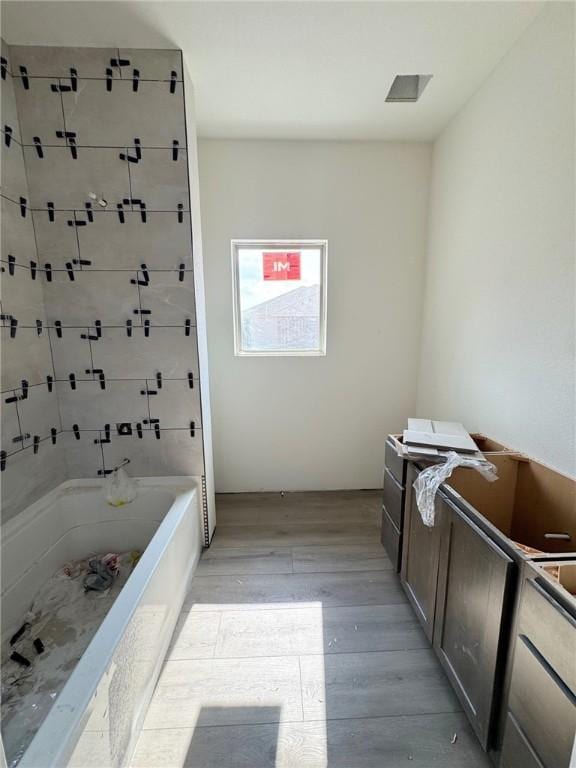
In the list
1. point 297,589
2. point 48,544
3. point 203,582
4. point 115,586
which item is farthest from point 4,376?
point 297,589

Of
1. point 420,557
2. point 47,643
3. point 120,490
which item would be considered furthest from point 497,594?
point 120,490

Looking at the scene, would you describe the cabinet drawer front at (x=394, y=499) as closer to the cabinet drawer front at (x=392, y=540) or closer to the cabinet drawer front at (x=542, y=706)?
the cabinet drawer front at (x=392, y=540)

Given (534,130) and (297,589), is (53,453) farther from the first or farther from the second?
(534,130)

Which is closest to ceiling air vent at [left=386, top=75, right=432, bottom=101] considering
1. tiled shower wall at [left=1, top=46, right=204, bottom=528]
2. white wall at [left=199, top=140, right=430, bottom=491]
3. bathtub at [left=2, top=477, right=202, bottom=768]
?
white wall at [left=199, top=140, right=430, bottom=491]

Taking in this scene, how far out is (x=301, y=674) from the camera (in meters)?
1.41

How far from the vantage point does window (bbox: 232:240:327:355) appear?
8.42 ft

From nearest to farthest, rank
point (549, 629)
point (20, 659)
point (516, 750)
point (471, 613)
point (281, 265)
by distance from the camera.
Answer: point (549, 629) < point (516, 750) < point (471, 613) < point (20, 659) < point (281, 265)

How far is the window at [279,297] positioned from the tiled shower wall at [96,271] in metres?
0.73

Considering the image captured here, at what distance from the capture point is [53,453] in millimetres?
1948

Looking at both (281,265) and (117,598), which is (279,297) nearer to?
(281,265)

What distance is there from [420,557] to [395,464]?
1.52 ft

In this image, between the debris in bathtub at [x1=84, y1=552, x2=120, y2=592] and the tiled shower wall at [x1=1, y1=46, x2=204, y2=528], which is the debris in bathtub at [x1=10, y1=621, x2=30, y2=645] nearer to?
the debris in bathtub at [x1=84, y1=552, x2=120, y2=592]

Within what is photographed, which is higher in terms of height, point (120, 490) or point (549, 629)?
point (549, 629)

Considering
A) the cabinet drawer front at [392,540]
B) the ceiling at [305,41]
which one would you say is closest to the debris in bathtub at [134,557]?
the cabinet drawer front at [392,540]
